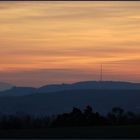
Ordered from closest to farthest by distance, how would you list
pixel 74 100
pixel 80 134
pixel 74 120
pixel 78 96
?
1. pixel 80 134
2. pixel 74 120
3. pixel 74 100
4. pixel 78 96

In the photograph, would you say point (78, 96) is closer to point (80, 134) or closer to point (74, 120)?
point (74, 120)

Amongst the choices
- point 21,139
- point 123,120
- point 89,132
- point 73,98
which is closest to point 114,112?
point 123,120

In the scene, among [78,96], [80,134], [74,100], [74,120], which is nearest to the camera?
[80,134]

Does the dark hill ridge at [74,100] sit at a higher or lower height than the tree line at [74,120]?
higher

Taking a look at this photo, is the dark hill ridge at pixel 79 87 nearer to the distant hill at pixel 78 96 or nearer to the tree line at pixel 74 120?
the distant hill at pixel 78 96

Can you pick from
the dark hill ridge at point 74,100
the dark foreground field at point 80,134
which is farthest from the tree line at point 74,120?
the dark hill ridge at point 74,100

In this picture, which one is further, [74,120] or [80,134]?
[74,120]

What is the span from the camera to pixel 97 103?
92375 millimetres

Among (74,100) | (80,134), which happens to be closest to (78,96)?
(74,100)

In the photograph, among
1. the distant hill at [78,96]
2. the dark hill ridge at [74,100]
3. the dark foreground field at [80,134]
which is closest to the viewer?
the dark foreground field at [80,134]

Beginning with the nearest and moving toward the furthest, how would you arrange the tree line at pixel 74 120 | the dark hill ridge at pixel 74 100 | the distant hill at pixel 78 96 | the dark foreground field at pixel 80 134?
the dark foreground field at pixel 80 134 → the tree line at pixel 74 120 → the dark hill ridge at pixel 74 100 → the distant hill at pixel 78 96

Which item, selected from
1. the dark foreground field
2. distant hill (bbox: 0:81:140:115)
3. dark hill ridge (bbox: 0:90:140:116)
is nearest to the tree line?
the dark foreground field

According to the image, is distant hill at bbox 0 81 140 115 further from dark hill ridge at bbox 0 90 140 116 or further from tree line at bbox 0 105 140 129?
tree line at bbox 0 105 140 129

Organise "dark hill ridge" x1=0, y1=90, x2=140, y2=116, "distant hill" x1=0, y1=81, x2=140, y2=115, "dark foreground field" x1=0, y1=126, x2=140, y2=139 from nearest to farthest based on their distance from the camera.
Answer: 1. "dark foreground field" x1=0, y1=126, x2=140, y2=139
2. "dark hill ridge" x1=0, y1=90, x2=140, y2=116
3. "distant hill" x1=0, y1=81, x2=140, y2=115
